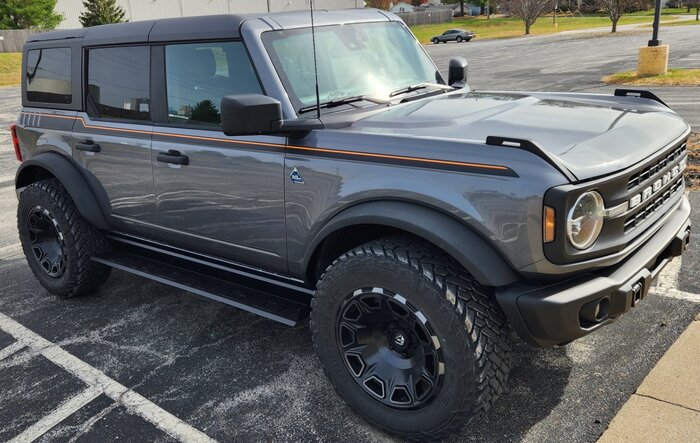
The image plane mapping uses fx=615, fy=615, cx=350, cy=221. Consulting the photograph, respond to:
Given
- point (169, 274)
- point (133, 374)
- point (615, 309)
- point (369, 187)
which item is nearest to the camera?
point (615, 309)

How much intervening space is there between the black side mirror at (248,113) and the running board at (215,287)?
100 cm

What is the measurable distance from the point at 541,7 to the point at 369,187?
57.3 metres

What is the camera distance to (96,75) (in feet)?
14.1

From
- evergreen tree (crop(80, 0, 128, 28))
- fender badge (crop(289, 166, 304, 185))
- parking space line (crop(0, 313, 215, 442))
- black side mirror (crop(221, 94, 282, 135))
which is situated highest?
evergreen tree (crop(80, 0, 128, 28))

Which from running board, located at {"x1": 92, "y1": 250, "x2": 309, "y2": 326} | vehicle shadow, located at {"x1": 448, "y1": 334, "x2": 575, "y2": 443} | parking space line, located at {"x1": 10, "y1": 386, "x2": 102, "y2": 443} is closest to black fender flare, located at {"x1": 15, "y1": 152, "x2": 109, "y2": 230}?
running board, located at {"x1": 92, "y1": 250, "x2": 309, "y2": 326}

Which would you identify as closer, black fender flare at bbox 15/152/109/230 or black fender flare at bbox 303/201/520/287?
black fender flare at bbox 303/201/520/287

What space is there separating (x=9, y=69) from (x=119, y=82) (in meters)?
38.7

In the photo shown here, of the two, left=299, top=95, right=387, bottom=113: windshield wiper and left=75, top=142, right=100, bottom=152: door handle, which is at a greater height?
left=299, top=95, right=387, bottom=113: windshield wiper

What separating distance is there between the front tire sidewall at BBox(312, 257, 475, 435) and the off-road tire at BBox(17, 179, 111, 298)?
223cm

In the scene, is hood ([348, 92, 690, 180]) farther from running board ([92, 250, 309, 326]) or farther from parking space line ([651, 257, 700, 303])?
parking space line ([651, 257, 700, 303])

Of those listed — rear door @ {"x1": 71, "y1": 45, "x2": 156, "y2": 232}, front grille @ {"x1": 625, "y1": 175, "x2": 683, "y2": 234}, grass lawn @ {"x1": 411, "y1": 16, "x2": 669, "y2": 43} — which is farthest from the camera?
grass lawn @ {"x1": 411, "y1": 16, "x2": 669, "y2": 43}

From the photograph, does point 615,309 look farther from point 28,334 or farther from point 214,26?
point 28,334

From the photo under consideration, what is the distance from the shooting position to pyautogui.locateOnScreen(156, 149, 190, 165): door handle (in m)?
3.59

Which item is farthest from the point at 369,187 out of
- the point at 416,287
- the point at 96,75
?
the point at 96,75
